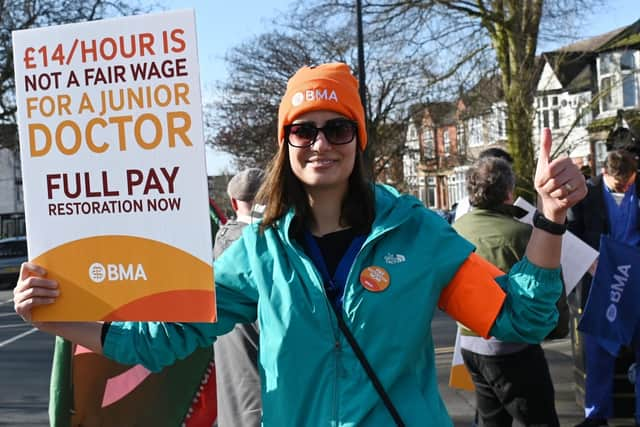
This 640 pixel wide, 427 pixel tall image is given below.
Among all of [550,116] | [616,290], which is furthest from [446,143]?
[616,290]

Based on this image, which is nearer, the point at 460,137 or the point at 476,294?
the point at 476,294

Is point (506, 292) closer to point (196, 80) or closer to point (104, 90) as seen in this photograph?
point (196, 80)

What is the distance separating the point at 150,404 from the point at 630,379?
12.2ft

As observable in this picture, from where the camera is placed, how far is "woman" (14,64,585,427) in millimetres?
2180

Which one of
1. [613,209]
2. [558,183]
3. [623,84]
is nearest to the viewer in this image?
[558,183]

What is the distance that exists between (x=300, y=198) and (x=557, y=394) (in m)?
5.33

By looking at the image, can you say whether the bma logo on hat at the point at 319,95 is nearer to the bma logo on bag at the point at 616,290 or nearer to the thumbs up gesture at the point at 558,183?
the thumbs up gesture at the point at 558,183

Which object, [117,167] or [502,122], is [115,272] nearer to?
[117,167]

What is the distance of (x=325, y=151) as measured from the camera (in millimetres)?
2377

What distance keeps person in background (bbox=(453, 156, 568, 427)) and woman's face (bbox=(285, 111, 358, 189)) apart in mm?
2050

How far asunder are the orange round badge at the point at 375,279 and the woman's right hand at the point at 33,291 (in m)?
0.80

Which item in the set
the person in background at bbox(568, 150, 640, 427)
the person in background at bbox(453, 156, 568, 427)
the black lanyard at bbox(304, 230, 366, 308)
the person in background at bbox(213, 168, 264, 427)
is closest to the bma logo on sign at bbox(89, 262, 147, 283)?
the black lanyard at bbox(304, 230, 366, 308)

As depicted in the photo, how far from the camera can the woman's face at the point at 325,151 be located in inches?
93.9

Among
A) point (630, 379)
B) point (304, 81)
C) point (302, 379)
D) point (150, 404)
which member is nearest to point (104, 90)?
point (304, 81)
